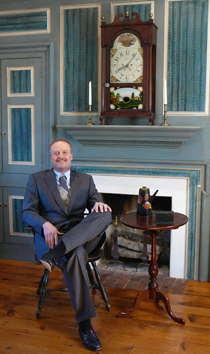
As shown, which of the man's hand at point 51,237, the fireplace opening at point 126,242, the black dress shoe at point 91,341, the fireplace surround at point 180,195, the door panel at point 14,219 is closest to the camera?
the black dress shoe at point 91,341

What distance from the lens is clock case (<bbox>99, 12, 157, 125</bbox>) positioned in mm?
3314

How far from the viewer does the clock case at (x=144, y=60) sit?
10.9ft

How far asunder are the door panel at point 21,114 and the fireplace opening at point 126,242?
2.89 feet

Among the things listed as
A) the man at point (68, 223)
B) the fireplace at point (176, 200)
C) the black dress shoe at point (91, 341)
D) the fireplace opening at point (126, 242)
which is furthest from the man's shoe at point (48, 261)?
the fireplace opening at point (126, 242)

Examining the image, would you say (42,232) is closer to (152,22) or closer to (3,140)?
(3,140)

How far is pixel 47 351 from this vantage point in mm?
2338

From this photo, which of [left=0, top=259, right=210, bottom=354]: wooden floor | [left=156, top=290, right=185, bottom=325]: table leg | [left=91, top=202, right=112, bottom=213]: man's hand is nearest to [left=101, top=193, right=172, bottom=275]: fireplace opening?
[left=0, top=259, right=210, bottom=354]: wooden floor

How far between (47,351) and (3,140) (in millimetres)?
2287

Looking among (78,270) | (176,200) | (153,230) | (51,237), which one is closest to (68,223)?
(51,237)

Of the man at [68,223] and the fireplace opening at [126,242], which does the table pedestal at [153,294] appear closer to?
the man at [68,223]

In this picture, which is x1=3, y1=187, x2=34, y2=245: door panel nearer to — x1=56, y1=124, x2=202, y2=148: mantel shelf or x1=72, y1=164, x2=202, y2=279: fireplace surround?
x1=56, y1=124, x2=202, y2=148: mantel shelf

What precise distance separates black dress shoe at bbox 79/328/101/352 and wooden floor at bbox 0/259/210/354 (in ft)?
0.12

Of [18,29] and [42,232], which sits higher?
[18,29]

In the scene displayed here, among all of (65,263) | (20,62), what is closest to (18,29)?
(20,62)
